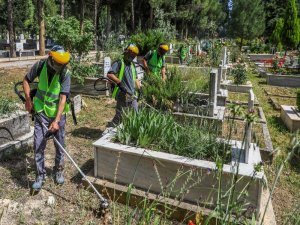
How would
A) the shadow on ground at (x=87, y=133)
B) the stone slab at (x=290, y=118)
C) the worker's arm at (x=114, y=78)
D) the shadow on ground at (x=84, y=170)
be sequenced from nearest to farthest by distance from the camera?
the shadow on ground at (x=84, y=170), the worker's arm at (x=114, y=78), the shadow on ground at (x=87, y=133), the stone slab at (x=290, y=118)

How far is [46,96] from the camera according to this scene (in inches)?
164

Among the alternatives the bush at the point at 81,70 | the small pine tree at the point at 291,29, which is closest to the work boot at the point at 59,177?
the bush at the point at 81,70

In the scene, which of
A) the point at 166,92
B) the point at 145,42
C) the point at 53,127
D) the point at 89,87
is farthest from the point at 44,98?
the point at 145,42

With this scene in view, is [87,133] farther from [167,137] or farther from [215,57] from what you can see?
[215,57]

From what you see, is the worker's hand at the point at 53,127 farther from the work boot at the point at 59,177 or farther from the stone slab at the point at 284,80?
the stone slab at the point at 284,80

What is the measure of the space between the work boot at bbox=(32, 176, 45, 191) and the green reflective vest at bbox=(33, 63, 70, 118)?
783 millimetres

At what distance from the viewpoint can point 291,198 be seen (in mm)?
4547

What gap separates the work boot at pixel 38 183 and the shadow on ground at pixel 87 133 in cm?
217

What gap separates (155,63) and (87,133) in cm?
216

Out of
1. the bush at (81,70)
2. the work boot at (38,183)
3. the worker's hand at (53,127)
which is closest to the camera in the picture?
the worker's hand at (53,127)

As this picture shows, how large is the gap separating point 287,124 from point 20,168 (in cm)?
559

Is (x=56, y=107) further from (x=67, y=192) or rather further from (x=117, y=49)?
(x=117, y=49)

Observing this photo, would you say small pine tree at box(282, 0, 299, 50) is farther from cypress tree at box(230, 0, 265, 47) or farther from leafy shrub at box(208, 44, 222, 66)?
cypress tree at box(230, 0, 265, 47)

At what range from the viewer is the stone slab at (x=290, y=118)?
711cm
